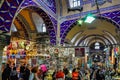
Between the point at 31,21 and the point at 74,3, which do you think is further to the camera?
the point at 31,21

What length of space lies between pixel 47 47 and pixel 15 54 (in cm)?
226

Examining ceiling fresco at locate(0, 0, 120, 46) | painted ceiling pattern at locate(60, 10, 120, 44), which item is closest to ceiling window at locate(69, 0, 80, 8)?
ceiling fresco at locate(0, 0, 120, 46)

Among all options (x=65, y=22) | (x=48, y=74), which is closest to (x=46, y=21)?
(x=65, y=22)

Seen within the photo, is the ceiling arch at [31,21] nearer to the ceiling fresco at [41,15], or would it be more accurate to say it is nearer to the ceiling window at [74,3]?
the ceiling fresco at [41,15]

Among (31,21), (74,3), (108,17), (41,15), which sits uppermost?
(74,3)

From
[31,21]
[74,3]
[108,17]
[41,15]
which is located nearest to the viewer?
[41,15]

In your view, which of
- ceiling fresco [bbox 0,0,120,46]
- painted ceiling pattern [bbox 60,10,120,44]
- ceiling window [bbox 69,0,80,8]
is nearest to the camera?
ceiling fresco [bbox 0,0,120,46]

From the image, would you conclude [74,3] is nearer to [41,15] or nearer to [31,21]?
[31,21]

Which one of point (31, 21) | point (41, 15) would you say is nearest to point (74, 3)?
point (31, 21)

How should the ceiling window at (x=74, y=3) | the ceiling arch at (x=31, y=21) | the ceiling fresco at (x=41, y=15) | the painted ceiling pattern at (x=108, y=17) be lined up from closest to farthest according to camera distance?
the ceiling fresco at (x=41, y=15)
the painted ceiling pattern at (x=108, y=17)
the ceiling arch at (x=31, y=21)
the ceiling window at (x=74, y=3)

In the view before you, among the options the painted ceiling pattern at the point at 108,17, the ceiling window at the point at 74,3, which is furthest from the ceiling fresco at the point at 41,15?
the ceiling window at the point at 74,3

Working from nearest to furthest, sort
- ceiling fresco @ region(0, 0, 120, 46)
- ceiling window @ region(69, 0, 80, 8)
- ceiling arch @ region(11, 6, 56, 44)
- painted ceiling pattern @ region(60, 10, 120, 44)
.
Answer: ceiling fresco @ region(0, 0, 120, 46), painted ceiling pattern @ region(60, 10, 120, 44), ceiling arch @ region(11, 6, 56, 44), ceiling window @ region(69, 0, 80, 8)

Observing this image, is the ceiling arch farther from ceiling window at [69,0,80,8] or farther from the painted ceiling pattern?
ceiling window at [69,0,80,8]

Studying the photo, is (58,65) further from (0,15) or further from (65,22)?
(0,15)
